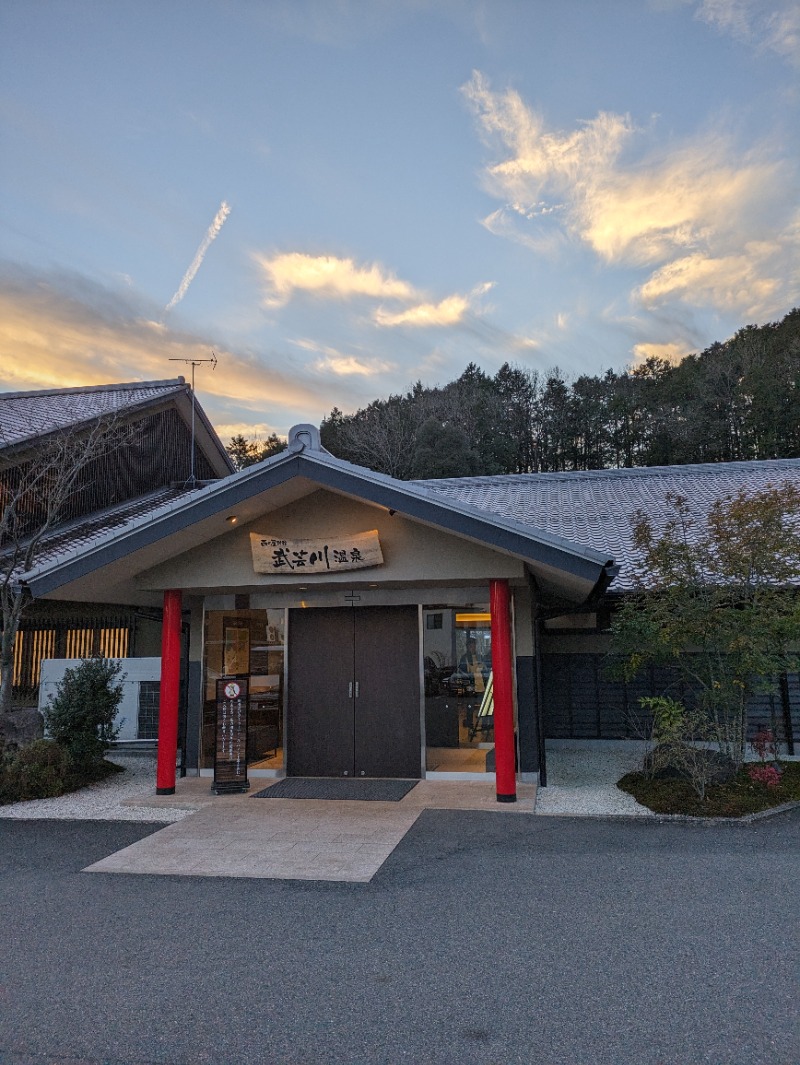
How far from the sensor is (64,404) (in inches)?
660

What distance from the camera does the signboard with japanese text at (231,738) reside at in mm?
8773

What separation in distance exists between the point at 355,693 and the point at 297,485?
302 cm

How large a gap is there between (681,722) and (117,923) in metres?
5.80

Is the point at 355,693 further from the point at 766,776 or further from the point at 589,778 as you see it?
the point at 766,776

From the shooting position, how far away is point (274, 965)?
3.96 metres

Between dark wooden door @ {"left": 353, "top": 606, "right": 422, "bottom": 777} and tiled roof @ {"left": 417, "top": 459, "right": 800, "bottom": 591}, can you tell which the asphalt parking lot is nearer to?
dark wooden door @ {"left": 353, "top": 606, "right": 422, "bottom": 777}

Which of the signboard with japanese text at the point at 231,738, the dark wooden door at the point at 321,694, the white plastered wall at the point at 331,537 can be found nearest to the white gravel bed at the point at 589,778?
the white plastered wall at the point at 331,537

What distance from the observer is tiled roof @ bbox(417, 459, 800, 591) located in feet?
44.4

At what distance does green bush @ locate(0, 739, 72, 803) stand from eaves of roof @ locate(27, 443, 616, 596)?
7.52 ft

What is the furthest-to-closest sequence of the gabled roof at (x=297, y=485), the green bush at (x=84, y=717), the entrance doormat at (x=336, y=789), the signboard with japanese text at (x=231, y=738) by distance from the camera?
the green bush at (x=84, y=717), the signboard with japanese text at (x=231, y=738), the entrance doormat at (x=336, y=789), the gabled roof at (x=297, y=485)

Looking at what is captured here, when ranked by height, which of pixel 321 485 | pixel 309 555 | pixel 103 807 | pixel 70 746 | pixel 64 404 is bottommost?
pixel 103 807

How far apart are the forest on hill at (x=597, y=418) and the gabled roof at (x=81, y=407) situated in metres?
13.6

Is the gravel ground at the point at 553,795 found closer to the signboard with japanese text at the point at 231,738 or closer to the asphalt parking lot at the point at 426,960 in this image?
the signboard with japanese text at the point at 231,738

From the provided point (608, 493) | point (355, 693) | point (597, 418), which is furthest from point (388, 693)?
point (597, 418)
